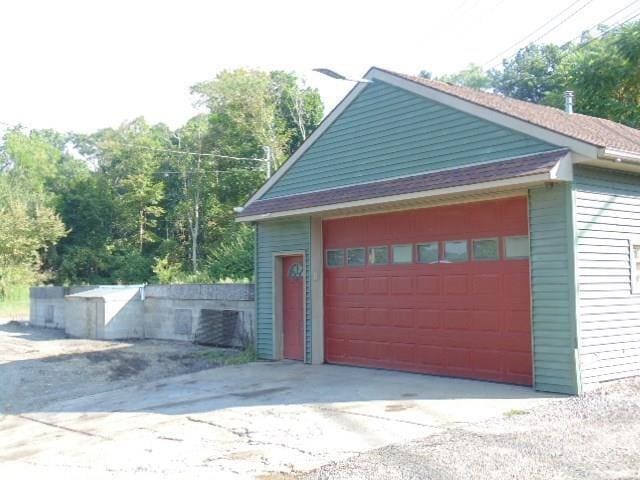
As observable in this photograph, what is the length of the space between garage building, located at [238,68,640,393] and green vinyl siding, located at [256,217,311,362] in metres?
0.04

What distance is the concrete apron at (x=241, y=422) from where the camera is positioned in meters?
6.96

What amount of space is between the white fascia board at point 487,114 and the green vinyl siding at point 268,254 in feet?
10.4

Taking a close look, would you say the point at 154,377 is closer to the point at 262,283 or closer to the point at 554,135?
the point at 262,283

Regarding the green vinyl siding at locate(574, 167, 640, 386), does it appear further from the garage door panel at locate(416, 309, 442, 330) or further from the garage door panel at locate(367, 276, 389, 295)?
the garage door panel at locate(367, 276, 389, 295)

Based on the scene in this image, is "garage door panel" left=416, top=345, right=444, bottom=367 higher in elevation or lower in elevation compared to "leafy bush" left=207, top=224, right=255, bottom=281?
lower

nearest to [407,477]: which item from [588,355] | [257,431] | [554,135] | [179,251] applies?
[257,431]

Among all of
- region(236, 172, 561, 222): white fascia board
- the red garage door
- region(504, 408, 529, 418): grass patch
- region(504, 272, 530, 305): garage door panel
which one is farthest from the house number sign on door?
region(504, 408, 529, 418): grass patch

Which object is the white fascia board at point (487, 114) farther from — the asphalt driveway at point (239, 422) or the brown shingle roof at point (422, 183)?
the asphalt driveway at point (239, 422)

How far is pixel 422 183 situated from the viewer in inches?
424

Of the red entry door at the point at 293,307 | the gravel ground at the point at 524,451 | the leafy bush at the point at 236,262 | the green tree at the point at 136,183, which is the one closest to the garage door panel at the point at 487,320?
the gravel ground at the point at 524,451

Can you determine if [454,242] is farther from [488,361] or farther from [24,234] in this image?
[24,234]

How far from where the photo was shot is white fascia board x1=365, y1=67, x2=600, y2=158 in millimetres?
9103

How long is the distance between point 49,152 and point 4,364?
183ft

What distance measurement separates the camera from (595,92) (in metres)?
22.0
